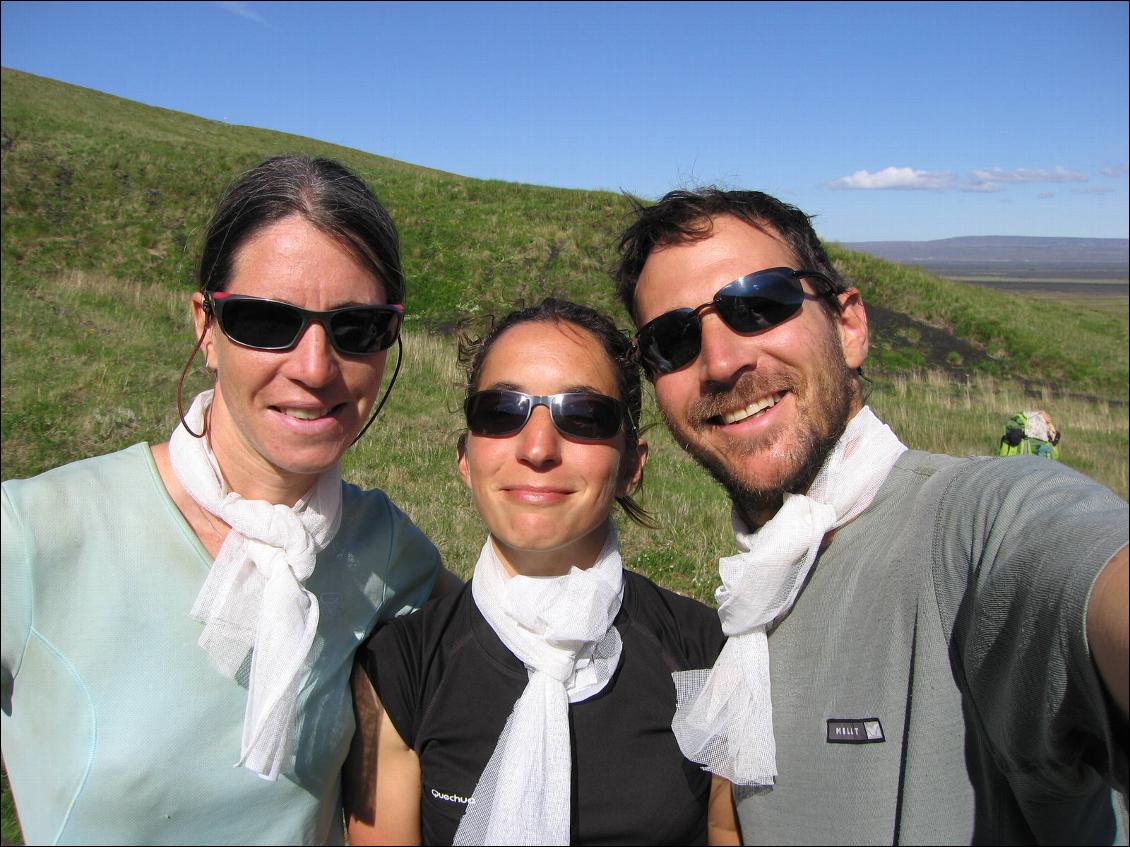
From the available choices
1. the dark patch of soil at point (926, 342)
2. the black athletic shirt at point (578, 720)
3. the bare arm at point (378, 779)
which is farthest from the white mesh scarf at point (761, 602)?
the dark patch of soil at point (926, 342)

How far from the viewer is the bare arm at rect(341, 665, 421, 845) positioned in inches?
86.2

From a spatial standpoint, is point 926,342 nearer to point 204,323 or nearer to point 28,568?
point 204,323

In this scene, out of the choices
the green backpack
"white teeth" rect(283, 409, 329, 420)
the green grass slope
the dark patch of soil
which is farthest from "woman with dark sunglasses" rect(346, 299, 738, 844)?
the dark patch of soil

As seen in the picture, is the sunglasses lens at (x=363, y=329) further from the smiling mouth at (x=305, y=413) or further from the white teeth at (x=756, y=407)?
the white teeth at (x=756, y=407)

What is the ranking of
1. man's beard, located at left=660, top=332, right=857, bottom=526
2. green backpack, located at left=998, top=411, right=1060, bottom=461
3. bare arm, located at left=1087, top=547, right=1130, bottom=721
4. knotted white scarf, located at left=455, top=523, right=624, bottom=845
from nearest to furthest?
bare arm, located at left=1087, top=547, right=1130, bottom=721, knotted white scarf, located at left=455, top=523, right=624, bottom=845, man's beard, located at left=660, top=332, right=857, bottom=526, green backpack, located at left=998, top=411, right=1060, bottom=461

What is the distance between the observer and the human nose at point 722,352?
2.35 metres

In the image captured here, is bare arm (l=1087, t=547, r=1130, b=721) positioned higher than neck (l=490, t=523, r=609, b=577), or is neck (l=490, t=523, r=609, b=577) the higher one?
bare arm (l=1087, t=547, r=1130, b=721)

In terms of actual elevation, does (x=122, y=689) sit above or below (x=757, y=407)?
below

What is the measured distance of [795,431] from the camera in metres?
2.29

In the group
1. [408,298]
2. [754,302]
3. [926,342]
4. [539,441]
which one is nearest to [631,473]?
[539,441]

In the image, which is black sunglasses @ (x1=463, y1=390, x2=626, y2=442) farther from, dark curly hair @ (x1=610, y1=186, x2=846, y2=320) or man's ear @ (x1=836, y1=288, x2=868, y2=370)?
man's ear @ (x1=836, y1=288, x2=868, y2=370)

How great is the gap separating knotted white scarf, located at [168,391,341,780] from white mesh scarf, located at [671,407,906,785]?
1.07 meters

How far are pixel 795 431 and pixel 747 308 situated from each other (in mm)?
413

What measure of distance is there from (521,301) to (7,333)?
29.9 feet
